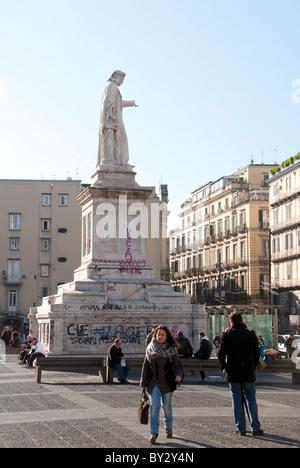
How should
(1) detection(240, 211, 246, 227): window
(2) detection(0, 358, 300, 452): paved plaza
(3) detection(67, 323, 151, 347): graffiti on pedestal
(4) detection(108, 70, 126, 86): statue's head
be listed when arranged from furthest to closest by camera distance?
(1) detection(240, 211, 246, 227): window → (4) detection(108, 70, 126, 86): statue's head → (3) detection(67, 323, 151, 347): graffiti on pedestal → (2) detection(0, 358, 300, 452): paved plaza

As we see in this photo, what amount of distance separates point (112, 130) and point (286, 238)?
3891cm

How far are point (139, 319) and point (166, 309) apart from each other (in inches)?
40.3

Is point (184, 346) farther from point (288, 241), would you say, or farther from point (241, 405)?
point (288, 241)

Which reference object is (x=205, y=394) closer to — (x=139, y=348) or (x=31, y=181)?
(x=139, y=348)

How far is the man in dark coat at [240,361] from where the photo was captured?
36.8ft

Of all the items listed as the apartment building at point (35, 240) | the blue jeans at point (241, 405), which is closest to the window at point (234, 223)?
the apartment building at point (35, 240)

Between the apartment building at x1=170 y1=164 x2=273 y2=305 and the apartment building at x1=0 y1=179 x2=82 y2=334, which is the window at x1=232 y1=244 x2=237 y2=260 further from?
the apartment building at x1=0 y1=179 x2=82 y2=334

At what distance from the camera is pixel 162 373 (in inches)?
429

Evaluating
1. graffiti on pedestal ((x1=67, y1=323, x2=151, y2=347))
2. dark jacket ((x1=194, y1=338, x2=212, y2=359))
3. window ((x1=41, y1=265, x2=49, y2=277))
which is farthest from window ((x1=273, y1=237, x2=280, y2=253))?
dark jacket ((x1=194, y1=338, x2=212, y2=359))

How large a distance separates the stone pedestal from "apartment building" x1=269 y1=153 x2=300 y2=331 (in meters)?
34.7

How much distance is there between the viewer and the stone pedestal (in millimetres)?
26188

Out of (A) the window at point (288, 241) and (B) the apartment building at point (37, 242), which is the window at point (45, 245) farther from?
(A) the window at point (288, 241)

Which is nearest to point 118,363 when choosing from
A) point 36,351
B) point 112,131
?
A: point 36,351

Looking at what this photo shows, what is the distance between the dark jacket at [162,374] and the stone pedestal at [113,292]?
15215mm
